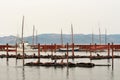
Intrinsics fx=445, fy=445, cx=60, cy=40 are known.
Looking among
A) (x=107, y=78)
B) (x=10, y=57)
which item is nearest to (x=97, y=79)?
(x=107, y=78)

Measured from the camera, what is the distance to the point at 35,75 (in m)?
85.6

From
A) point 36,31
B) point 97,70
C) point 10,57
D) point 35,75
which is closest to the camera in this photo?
point 35,75

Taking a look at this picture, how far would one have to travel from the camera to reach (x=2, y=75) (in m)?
86.1

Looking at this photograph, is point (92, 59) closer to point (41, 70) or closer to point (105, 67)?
point (105, 67)

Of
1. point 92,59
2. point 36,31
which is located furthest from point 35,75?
→ point 36,31

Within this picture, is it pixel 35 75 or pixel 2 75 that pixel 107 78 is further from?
pixel 2 75

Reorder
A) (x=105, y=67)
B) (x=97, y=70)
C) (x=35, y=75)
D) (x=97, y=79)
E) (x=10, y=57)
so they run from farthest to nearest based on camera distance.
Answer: (x=10, y=57) → (x=105, y=67) → (x=97, y=70) → (x=35, y=75) → (x=97, y=79)

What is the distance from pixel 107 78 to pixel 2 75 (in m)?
20.6

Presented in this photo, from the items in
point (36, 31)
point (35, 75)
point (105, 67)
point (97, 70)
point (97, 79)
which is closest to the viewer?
point (97, 79)

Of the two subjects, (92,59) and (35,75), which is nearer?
(35,75)

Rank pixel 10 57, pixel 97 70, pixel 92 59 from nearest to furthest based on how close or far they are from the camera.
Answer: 1. pixel 97 70
2. pixel 92 59
3. pixel 10 57

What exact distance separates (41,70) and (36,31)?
333 ft

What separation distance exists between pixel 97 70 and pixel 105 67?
294 inches

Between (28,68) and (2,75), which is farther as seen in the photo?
(28,68)
